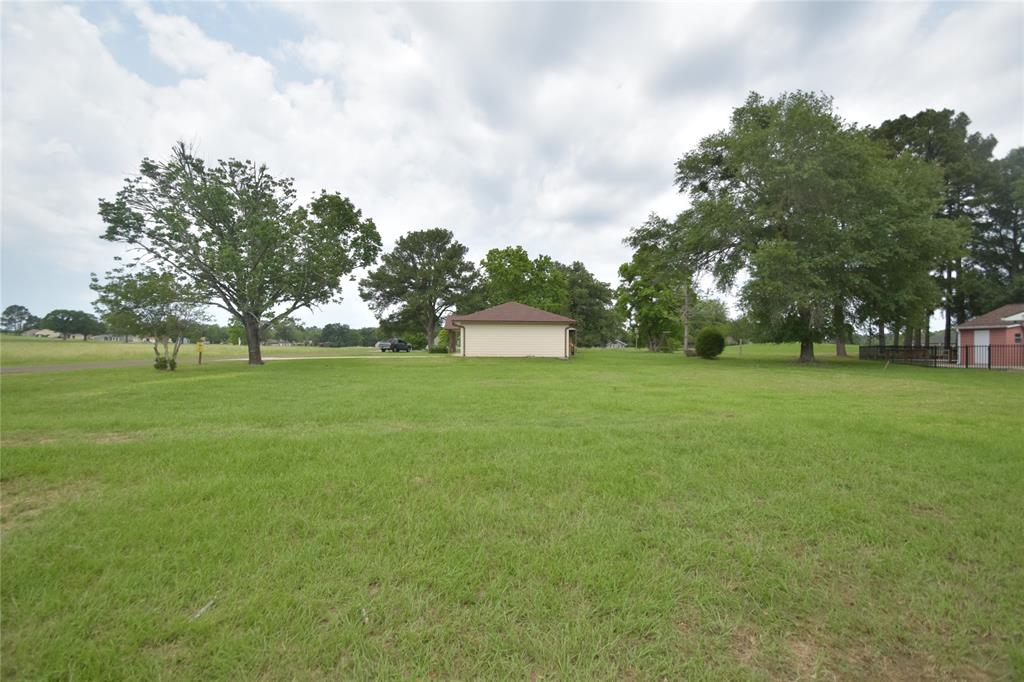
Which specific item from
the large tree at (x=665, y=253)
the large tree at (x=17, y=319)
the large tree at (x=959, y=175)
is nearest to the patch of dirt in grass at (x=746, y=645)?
the large tree at (x=665, y=253)

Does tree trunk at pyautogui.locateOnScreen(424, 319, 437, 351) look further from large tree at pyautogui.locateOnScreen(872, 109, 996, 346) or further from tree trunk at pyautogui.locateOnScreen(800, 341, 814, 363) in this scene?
large tree at pyautogui.locateOnScreen(872, 109, 996, 346)

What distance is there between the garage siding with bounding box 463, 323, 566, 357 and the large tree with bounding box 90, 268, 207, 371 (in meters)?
14.3

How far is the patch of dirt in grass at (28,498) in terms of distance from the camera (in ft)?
10.4

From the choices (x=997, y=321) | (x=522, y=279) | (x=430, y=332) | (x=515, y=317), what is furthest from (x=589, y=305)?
(x=997, y=321)

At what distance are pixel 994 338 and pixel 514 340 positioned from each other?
24.9m

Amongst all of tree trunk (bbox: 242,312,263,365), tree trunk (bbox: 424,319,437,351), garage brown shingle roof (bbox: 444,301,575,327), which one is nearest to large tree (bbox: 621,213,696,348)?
garage brown shingle roof (bbox: 444,301,575,327)

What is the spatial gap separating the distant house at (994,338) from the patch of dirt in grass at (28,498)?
97.3 feet

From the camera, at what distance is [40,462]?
4.25 metres

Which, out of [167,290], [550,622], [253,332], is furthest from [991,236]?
[167,290]

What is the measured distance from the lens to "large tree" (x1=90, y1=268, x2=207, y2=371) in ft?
56.9

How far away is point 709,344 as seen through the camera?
1113 inches

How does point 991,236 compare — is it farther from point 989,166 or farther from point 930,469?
point 930,469

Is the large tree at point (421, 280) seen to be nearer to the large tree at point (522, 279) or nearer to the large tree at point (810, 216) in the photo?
the large tree at point (522, 279)

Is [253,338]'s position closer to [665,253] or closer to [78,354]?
[78,354]
